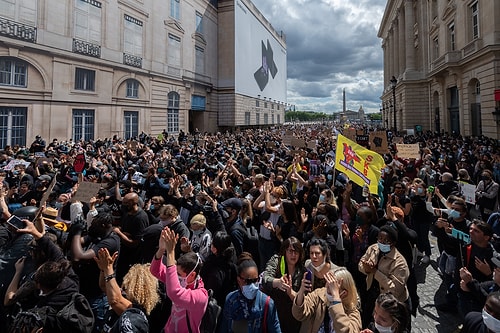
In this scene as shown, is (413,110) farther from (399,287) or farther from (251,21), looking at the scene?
(399,287)

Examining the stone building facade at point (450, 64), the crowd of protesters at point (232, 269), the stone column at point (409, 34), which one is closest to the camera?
the crowd of protesters at point (232, 269)

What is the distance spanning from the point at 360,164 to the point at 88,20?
78.3 ft

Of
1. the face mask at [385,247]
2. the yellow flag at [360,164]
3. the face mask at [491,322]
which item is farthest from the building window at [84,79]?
the face mask at [491,322]

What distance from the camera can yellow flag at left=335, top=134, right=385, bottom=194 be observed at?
6457 millimetres

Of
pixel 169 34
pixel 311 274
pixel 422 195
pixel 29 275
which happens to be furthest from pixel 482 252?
pixel 169 34

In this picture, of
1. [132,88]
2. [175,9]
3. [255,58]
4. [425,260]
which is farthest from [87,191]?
[255,58]

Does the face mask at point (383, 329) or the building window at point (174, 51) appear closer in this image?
the face mask at point (383, 329)

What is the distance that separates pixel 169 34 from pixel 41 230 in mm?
31654

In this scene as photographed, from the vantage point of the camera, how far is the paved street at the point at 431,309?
436 centimetres

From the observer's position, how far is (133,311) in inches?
100

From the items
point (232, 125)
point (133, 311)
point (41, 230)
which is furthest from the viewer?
point (232, 125)

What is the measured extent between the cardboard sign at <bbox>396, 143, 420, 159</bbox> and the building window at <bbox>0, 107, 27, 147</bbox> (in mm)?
21076

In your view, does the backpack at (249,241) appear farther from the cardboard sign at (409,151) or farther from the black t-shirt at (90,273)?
the cardboard sign at (409,151)

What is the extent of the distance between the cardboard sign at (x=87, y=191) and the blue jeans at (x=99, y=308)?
228 centimetres
